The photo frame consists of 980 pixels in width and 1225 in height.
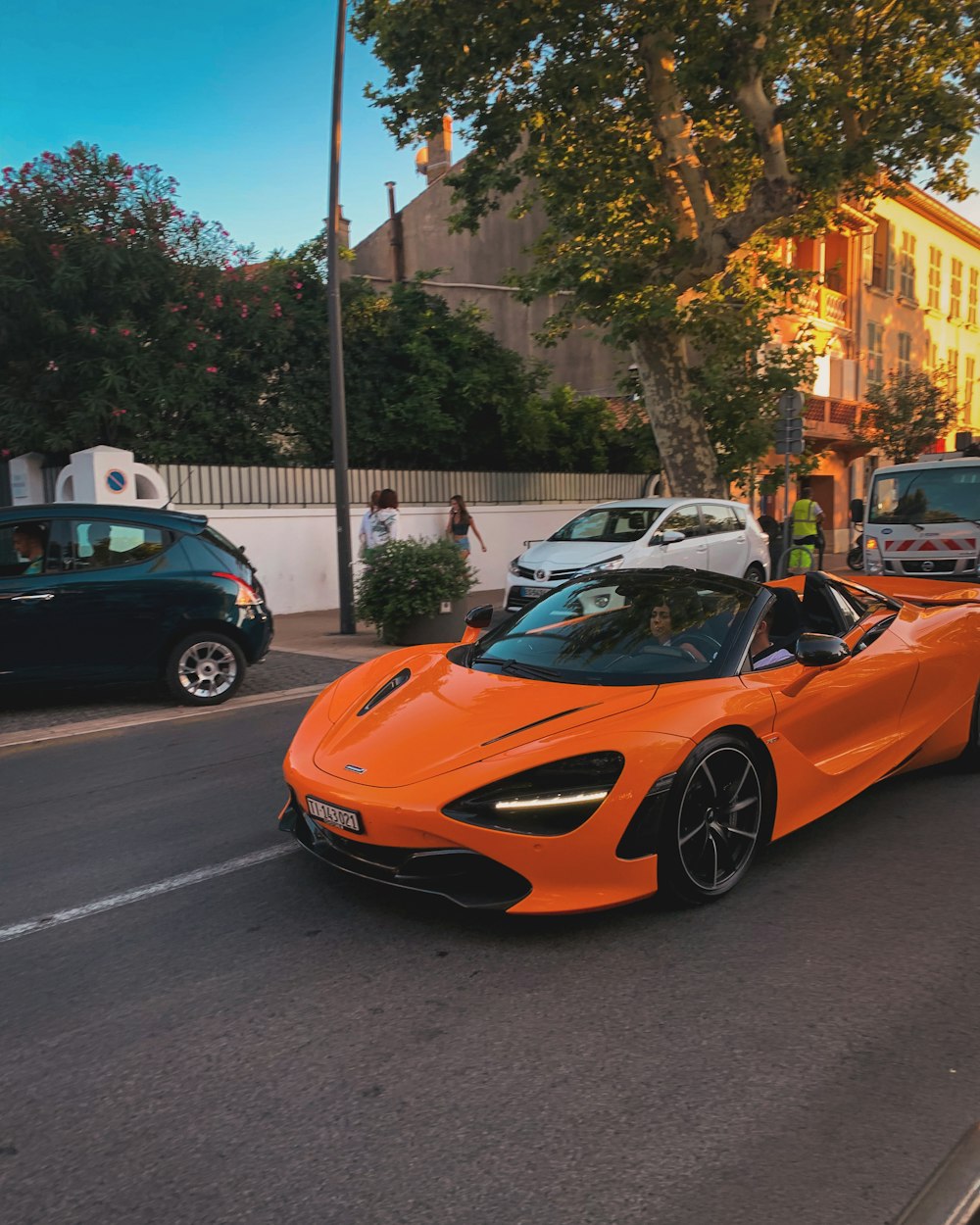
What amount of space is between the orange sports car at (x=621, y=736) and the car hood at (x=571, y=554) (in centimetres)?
723

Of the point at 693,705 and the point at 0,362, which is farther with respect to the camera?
the point at 0,362

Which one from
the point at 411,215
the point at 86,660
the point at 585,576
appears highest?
the point at 411,215

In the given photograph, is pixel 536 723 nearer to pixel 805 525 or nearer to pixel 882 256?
pixel 805 525

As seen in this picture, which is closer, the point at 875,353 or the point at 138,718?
the point at 138,718

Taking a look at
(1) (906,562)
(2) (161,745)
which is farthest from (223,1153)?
(1) (906,562)

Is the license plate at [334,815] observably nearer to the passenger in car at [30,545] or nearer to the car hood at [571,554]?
the passenger in car at [30,545]

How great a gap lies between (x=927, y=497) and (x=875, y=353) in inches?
795

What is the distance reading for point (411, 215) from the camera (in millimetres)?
30484

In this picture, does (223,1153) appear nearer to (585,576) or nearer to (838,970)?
(838,970)

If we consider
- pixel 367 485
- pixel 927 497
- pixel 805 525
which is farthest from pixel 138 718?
pixel 927 497

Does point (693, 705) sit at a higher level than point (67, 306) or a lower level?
lower

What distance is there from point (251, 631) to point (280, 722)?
1.20 metres

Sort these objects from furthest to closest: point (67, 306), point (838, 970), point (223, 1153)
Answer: point (67, 306) → point (838, 970) → point (223, 1153)

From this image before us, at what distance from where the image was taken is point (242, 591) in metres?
8.43
